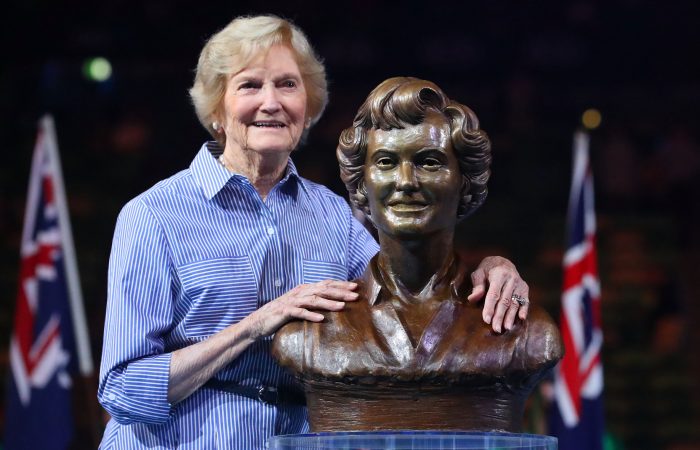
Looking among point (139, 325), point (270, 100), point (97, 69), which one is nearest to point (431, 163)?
point (270, 100)

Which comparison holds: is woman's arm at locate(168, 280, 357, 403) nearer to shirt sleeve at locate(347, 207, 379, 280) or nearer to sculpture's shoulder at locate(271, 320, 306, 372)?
sculpture's shoulder at locate(271, 320, 306, 372)

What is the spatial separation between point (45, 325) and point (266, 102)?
2755 millimetres

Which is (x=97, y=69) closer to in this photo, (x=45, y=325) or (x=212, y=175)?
(x=45, y=325)

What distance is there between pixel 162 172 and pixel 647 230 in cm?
294

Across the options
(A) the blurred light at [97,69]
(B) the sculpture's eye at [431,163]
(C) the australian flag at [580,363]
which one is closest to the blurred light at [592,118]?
(A) the blurred light at [97,69]

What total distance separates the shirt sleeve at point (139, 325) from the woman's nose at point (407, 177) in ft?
1.54

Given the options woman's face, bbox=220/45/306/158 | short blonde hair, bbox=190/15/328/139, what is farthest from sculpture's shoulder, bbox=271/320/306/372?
short blonde hair, bbox=190/15/328/139

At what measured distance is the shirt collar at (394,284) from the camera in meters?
2.36

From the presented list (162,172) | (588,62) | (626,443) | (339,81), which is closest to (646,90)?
(588,62)

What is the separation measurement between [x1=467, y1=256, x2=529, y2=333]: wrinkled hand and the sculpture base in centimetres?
20

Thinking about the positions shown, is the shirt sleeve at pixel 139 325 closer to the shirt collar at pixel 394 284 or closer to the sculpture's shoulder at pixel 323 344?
the sculpture's shoulder at pixel 323 344

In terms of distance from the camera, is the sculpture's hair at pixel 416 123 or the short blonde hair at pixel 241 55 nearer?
the sculpture's hair at pixel 416 123

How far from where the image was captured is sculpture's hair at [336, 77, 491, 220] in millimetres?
2299

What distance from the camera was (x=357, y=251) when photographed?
8.86 ft
